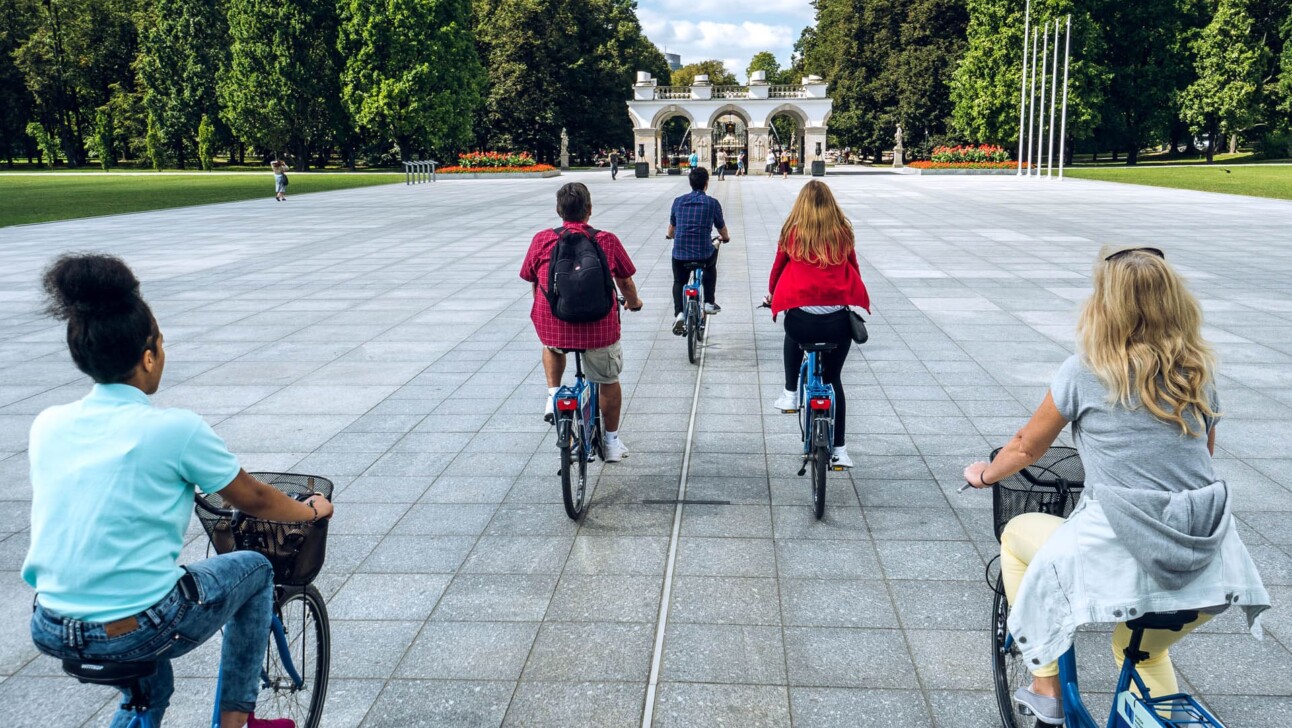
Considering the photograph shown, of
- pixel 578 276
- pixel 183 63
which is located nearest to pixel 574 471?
pixel 578 276

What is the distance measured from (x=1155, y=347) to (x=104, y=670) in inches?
107

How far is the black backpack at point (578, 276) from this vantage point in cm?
535

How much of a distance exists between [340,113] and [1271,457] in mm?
61413

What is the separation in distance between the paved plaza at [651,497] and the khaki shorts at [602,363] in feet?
2.19

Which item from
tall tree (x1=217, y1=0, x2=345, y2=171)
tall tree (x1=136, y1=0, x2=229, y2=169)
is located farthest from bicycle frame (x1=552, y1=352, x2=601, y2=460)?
tall tree (x1=136, y1=0, x2=229, y2=169)

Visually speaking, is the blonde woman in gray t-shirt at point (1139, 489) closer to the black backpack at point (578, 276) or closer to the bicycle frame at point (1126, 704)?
the bicycle frame at point (1126, 704)

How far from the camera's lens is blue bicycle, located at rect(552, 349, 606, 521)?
520 centimetres

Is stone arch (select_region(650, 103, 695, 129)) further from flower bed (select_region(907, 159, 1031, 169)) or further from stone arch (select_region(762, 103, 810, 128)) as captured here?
flower bed (select_region(907, 159, 1031, 169))

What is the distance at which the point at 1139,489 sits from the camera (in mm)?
2633

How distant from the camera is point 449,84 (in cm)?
5906

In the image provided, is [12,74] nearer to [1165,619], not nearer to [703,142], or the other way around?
[703,142]

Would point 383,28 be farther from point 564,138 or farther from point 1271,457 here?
point 1271,457

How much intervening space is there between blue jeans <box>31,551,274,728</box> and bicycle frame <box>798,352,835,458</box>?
3.14 metres

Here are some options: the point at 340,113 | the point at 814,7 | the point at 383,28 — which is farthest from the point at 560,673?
the point at 814,7
